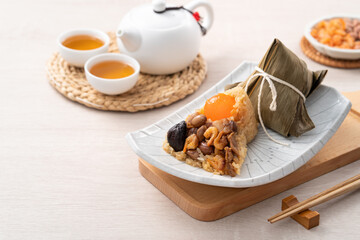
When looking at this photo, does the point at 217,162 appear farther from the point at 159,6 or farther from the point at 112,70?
the point at 159,6

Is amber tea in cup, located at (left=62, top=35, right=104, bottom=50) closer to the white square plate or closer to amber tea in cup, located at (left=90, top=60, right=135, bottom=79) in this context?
amber tea in cup, located at (left=90, top=60, right=135, bottom=79)

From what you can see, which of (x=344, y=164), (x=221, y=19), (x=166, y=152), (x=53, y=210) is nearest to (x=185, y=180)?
(x=166, y=152)

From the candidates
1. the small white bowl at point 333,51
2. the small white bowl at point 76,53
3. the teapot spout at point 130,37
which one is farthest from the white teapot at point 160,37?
the small white bowl at point 333,51

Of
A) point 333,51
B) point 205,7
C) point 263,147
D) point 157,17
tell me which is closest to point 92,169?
point 263,147

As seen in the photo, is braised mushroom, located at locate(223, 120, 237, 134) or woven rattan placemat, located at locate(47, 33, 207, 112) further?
woven rattan placemat, located at locate(47, 33, 207, 112)

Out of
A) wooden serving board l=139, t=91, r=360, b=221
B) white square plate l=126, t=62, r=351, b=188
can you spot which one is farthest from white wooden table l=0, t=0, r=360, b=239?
white square plate l=126, t=62, r=351, b=188
